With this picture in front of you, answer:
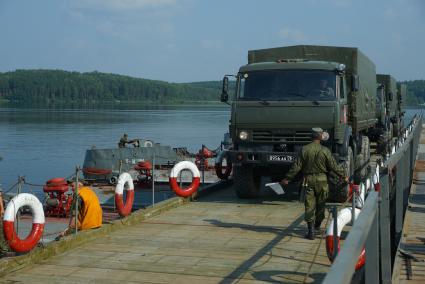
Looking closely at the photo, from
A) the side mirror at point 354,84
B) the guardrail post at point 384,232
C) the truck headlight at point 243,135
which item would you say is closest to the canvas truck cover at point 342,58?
the side mirror at point 354,84

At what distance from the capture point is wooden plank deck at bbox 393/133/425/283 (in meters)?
6.70

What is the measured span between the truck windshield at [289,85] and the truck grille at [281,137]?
24.4 inches

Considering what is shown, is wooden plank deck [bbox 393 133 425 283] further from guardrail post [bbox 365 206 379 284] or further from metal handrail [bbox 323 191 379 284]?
metal handrail [bbox 323 191 379 284]

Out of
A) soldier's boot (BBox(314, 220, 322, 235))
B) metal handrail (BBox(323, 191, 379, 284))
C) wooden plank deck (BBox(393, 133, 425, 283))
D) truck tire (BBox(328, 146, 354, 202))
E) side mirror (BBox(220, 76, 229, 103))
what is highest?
side mirror (BBox(220, 76, 229, 103))

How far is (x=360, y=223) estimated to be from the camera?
130 inches

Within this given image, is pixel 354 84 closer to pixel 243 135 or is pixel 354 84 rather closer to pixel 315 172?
pixel 243 135

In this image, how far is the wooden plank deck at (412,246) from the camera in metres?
6.70

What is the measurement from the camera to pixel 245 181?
11.9 m

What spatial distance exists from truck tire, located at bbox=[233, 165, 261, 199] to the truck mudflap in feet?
1.88

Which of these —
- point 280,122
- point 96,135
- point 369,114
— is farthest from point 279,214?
point 96,135

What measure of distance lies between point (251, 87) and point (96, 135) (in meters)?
55.4

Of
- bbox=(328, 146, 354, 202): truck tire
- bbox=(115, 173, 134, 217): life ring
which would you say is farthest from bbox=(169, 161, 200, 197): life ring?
bbox=(328, 146, 354, 202): truck tire

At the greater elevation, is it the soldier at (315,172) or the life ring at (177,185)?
the soldier at (315,172)

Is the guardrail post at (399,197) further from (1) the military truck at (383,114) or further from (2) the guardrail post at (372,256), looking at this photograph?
(1) the military truck at (383,114)
